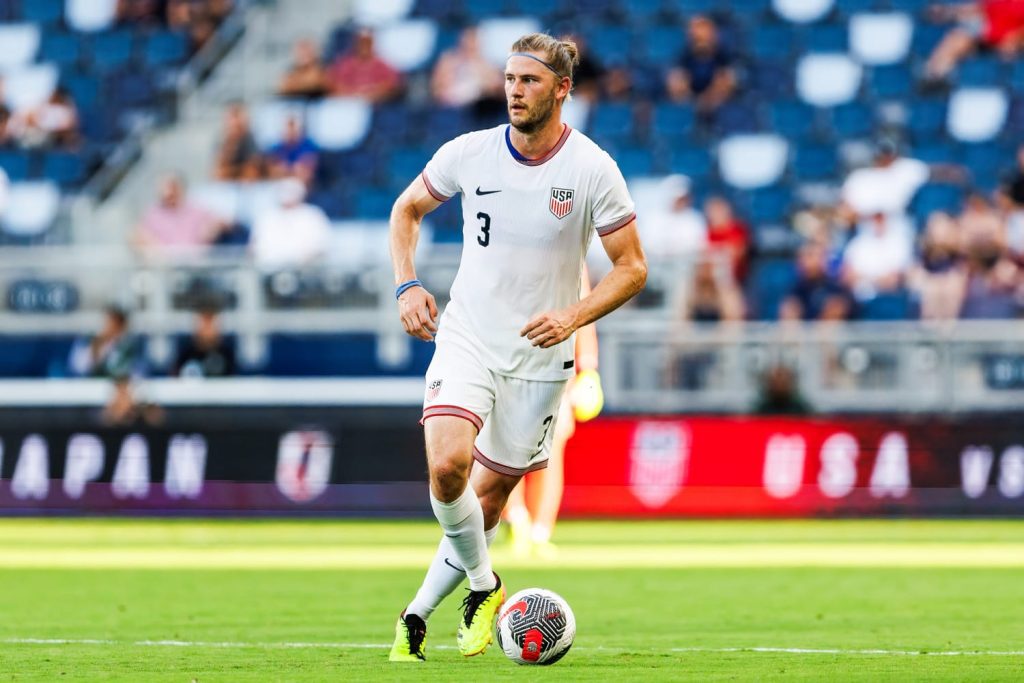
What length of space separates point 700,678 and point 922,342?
1115 cm

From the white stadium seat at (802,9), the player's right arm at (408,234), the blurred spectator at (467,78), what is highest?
the white stadium seat at (802,9)

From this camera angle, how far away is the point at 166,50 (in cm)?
2534

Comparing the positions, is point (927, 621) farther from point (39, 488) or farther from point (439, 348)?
point (39, 488)

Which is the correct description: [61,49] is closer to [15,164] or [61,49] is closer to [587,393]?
[15,164]

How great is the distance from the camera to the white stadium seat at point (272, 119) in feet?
75.7

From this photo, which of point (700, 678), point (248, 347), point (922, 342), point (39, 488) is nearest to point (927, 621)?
point (700, 678)

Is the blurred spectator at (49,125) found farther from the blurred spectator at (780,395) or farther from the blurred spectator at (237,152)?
the blurred spectator at (780,395)

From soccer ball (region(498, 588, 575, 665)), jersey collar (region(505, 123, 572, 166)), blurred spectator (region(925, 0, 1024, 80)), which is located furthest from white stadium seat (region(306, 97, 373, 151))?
soccer ball (region(498, 588, 575, 665))

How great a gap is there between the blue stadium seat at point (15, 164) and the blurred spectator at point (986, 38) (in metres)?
11.1

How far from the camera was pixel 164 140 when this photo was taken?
2403 cm

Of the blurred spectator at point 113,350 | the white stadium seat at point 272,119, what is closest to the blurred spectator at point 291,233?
the blurred spectator at point 113,350

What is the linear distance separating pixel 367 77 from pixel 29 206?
4427mm

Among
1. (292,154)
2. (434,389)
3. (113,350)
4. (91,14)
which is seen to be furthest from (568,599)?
(91,14)

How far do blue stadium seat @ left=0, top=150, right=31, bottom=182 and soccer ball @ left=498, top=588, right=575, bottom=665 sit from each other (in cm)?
1758
